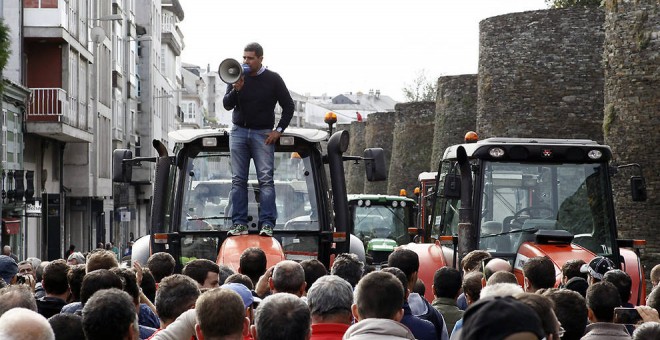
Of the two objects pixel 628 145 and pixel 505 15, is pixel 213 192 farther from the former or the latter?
pixel 505 15

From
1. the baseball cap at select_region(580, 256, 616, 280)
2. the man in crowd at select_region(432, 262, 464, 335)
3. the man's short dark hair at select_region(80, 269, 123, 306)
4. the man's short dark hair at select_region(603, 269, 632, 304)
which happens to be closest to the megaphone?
the man in crowd at select_region(432, 262, 464, 335)

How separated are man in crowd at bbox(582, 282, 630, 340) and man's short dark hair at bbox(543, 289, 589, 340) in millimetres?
123

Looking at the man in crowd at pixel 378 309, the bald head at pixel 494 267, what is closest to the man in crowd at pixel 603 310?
the man in crowd at pixel 378 309

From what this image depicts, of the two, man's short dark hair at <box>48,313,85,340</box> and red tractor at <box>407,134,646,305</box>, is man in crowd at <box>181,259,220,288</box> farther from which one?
red tractor at <box>407,134,646,305</box>

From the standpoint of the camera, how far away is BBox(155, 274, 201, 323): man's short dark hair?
766 cm

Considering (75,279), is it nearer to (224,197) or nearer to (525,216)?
(224,197)

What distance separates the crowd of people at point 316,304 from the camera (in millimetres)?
5988

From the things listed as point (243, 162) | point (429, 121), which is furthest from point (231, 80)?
point (429, 121)

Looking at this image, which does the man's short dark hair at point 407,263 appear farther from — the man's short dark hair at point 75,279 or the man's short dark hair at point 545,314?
the man's short dark hair at point 545,314

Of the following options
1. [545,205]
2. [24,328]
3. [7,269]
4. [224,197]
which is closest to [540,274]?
[7,269]

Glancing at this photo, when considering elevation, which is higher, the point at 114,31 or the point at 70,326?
the point at 114,31

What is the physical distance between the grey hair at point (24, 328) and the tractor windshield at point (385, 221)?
26447 mm

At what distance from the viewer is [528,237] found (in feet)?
48.4

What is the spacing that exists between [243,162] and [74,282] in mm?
3837
